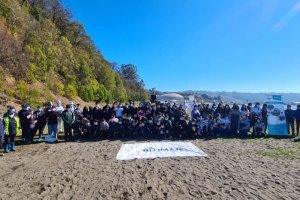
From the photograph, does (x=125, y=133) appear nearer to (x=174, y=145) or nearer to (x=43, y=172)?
(x=174, y=145)

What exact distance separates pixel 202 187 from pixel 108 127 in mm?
7421

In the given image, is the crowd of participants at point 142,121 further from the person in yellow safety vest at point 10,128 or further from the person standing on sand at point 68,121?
the person in yellow safety vest at point 10,128

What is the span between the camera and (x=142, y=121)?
13.8 m

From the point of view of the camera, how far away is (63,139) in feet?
43.5

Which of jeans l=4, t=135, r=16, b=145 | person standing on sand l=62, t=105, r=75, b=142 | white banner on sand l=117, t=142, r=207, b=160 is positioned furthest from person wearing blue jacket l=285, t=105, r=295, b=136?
jeans l=4, t=135, r=16, b=145

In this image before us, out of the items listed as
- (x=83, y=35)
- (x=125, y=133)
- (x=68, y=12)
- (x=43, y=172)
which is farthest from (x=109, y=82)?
(x=43, y=172)

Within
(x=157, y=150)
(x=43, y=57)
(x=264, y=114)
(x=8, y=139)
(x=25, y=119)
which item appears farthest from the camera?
(x=43, y=57)

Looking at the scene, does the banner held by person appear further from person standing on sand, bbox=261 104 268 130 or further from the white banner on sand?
the white banner on sand

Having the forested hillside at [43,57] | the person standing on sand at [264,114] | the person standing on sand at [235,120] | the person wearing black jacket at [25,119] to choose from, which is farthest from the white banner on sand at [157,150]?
the forested hillside at [43,57]

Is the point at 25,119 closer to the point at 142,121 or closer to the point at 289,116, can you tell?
the point at 142,121

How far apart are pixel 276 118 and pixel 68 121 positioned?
10048 millimetres

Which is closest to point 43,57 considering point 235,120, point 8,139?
point 8,139

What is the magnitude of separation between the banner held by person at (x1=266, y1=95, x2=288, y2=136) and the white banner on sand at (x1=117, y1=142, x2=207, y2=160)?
541cm

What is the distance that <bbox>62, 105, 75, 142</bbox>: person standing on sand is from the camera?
41.4 feet
